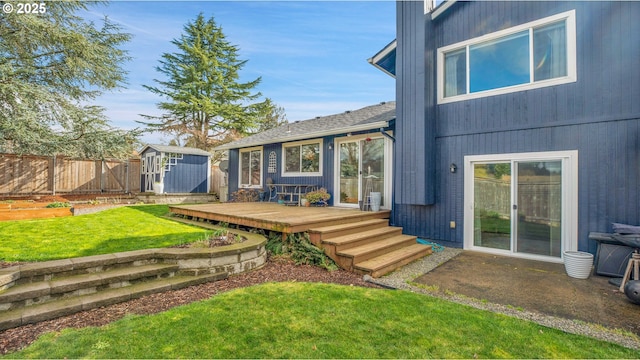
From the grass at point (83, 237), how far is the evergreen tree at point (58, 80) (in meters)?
4.41

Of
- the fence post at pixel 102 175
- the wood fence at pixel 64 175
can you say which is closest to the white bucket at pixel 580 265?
the wood fence at pixel 64 175

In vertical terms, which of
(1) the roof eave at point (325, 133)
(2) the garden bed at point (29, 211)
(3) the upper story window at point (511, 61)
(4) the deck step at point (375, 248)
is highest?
(3) the upper story window at point (511, 61)

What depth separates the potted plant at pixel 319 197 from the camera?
812cm

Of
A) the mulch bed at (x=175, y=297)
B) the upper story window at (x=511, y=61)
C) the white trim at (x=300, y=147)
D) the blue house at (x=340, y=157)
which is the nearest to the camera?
the mulch bed at (x=175, y=297)

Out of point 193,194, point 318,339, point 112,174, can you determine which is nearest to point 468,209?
point 318,339

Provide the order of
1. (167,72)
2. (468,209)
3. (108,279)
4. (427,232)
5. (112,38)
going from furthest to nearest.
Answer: (167,72), (112,38), (427,232), (468,209), (108,279)

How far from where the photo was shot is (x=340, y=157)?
26.6ft

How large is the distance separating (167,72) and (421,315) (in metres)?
22.5

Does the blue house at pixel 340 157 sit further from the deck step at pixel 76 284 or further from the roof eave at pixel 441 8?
the deck step at pixel 76 284

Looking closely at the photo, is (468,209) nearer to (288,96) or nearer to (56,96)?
(56,96)

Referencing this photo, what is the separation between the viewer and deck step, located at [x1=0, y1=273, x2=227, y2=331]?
2555mm

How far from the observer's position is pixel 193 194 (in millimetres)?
13422

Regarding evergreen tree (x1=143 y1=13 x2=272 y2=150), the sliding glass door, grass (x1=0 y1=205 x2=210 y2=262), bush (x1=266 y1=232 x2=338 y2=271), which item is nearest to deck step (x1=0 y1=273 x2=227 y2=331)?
grass (x1=0 y1=205 x2=210 y2=262)

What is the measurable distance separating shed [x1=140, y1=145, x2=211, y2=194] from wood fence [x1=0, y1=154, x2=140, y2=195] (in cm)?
80
